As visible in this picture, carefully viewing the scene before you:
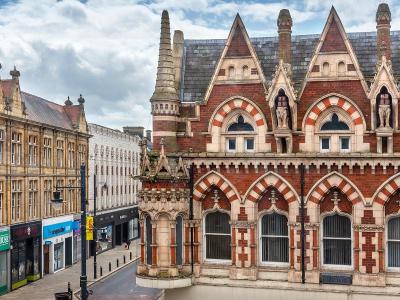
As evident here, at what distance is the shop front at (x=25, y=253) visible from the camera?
1799 inches

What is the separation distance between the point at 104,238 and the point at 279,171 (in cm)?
4851

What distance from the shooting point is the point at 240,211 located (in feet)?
81.7

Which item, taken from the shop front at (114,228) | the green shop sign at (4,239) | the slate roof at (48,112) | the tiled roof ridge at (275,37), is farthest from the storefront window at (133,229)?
the tiled roof ridge at (275,37)

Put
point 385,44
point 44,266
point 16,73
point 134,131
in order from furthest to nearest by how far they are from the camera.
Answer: point 134,131
point 44,266
point 16,73
point 385,44

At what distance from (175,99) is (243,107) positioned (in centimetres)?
280

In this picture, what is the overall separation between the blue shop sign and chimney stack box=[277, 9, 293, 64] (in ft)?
106

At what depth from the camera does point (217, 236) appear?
2556 cm

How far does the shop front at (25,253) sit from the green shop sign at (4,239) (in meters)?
0.73

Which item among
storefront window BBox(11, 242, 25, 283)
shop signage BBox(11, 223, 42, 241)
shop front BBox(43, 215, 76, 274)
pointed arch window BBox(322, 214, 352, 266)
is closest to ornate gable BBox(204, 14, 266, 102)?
pointed arch window BBox(322, 214, 352, 266)

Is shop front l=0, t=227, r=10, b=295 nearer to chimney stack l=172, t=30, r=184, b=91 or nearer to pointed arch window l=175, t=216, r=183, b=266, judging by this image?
pointed arch window l=175, t=216, r=183, b=266

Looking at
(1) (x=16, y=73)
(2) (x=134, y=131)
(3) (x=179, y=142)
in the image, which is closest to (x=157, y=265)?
(3) (x=179, y=142)

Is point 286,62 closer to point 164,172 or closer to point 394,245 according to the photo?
point 164,172

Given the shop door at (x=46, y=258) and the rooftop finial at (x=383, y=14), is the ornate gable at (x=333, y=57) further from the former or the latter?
the shop door at (x=46, y=258)

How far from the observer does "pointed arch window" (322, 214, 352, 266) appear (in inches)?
950
